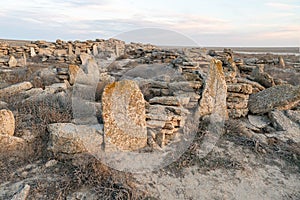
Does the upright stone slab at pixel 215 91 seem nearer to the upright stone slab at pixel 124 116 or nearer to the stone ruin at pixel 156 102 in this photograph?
the stone ruin at pixel 156 102

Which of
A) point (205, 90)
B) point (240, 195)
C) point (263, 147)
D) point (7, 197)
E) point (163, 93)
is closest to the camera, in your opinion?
point (7, 197)

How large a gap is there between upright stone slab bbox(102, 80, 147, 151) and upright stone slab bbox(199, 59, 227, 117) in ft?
6.64

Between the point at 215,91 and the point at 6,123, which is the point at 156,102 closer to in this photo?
the point at 215,91

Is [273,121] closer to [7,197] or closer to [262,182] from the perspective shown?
[262,182]

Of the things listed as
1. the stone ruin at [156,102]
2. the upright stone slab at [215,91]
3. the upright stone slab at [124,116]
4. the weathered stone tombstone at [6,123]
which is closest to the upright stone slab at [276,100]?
the stone ruin at [156,102]

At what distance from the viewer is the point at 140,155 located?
13.7 feet

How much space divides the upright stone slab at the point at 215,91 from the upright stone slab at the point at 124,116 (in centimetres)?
202

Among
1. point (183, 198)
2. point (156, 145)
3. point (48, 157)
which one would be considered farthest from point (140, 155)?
point (48, 157)

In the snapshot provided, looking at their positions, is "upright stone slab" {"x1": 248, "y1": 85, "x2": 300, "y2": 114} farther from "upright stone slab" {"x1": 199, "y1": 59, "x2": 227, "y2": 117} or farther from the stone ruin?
"upright stone slab" {"x1": 199, "y1": 59, "x2": 227, "y2": 117}

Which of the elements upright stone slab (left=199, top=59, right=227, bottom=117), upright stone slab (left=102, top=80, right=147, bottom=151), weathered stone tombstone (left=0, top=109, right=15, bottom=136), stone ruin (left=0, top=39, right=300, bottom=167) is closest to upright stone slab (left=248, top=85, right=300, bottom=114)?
stone ruin (left=0, top=39, right=300, bottom=167)

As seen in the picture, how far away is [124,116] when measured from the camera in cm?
425

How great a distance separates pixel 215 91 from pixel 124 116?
2.66 metres

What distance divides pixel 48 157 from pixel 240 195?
10.8ft

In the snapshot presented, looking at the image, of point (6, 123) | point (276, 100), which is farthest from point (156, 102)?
point (276, 100)
